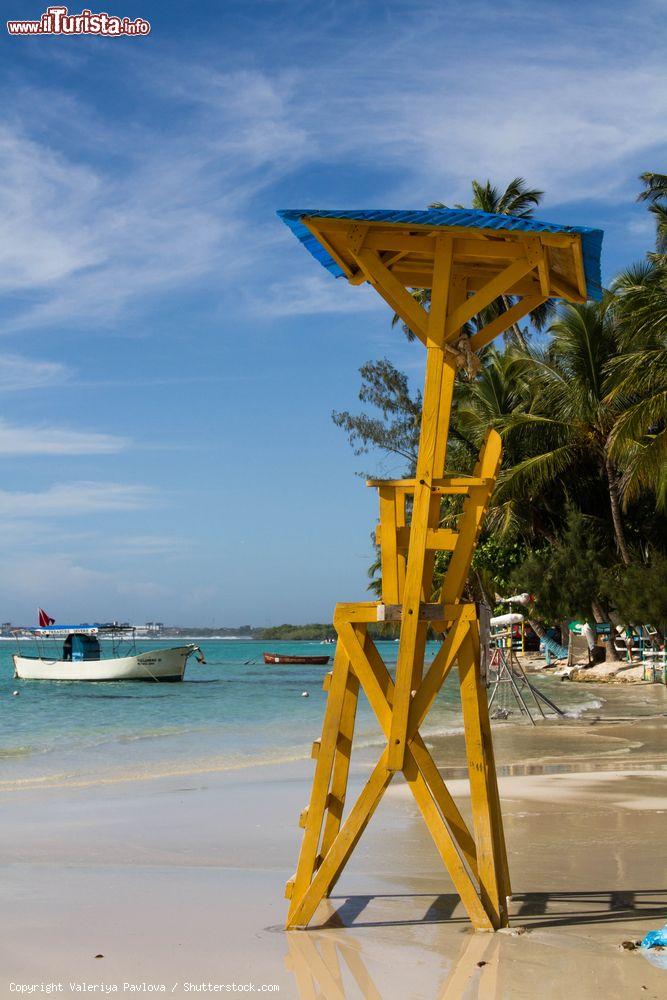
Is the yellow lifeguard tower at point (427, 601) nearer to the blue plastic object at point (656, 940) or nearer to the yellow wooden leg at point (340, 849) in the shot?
the yellow wooden leg at point (340, 849)

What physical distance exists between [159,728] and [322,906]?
18.6 m

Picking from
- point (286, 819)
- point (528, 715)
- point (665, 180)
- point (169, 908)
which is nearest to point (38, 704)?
point (528, 715)

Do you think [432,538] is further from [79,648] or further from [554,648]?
[79,648]

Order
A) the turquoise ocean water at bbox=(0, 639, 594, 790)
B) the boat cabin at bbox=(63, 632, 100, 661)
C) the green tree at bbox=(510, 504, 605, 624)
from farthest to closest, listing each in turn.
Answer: the boat cabin at bbox=(63, 632, 100, 661) < the green tree at bbox=(510, 504, 605, 624) < the turquoise ocean water at bbox=(0, 639, 594, 790)

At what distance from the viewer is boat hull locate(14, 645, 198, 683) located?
4803 cm

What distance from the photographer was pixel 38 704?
3628 cm

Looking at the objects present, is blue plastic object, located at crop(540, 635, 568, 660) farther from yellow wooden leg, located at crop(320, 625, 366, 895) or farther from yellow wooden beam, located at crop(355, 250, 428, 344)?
yellow wooden beam, located at crop(355, 250, 428, 344)

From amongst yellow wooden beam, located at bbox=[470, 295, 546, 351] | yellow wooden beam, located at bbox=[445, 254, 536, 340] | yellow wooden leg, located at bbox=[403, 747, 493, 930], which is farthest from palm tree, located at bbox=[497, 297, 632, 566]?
yellow wooden leg, located at bbox=[403, 747, 493, 930]

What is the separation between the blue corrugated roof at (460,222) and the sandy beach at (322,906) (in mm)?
3331

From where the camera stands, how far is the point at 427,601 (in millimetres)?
5383

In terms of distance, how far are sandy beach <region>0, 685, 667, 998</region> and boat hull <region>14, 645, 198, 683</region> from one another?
37.9 metres

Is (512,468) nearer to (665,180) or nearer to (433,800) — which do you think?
(665,180)

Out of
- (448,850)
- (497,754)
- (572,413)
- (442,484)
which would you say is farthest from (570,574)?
(448,850)

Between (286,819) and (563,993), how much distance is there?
519cm
